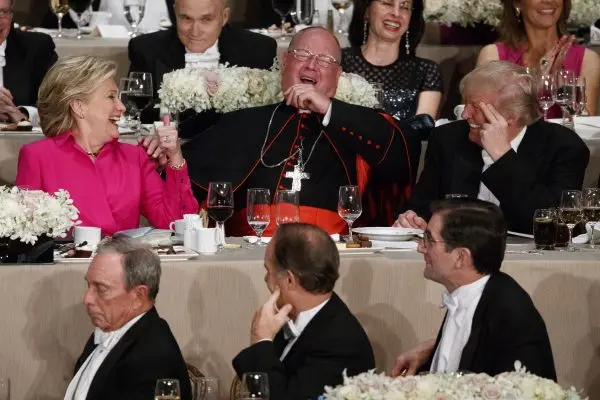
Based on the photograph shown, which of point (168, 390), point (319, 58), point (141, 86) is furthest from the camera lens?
point (141, 86)

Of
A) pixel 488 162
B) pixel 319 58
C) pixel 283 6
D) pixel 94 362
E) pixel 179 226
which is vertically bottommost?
pixel 94 362

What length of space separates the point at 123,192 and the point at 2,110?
135 centimetres

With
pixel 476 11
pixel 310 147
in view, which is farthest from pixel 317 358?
pixel 476 11

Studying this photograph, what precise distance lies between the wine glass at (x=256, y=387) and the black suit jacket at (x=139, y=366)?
27.6 inches

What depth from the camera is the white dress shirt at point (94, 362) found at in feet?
15.2

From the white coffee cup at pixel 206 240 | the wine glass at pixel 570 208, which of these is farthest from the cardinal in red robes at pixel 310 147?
the wine glass at pixel 570 208

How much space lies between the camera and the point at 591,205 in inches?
224

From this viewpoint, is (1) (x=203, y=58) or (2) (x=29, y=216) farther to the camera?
(1) (x=203, y=58)

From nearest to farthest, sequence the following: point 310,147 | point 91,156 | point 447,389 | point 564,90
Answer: point 447,389 → point 91,156 → point 310,147 → point 564,90

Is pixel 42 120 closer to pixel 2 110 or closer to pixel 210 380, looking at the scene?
pixel 2 110

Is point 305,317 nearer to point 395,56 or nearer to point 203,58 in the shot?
point 203,58

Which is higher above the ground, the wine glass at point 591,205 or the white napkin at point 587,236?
the wine glass at point 591,205

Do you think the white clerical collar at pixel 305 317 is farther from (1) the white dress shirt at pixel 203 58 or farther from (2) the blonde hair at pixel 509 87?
(1) the white dress shirt at pixel 203 58

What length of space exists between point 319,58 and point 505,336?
2.26m
